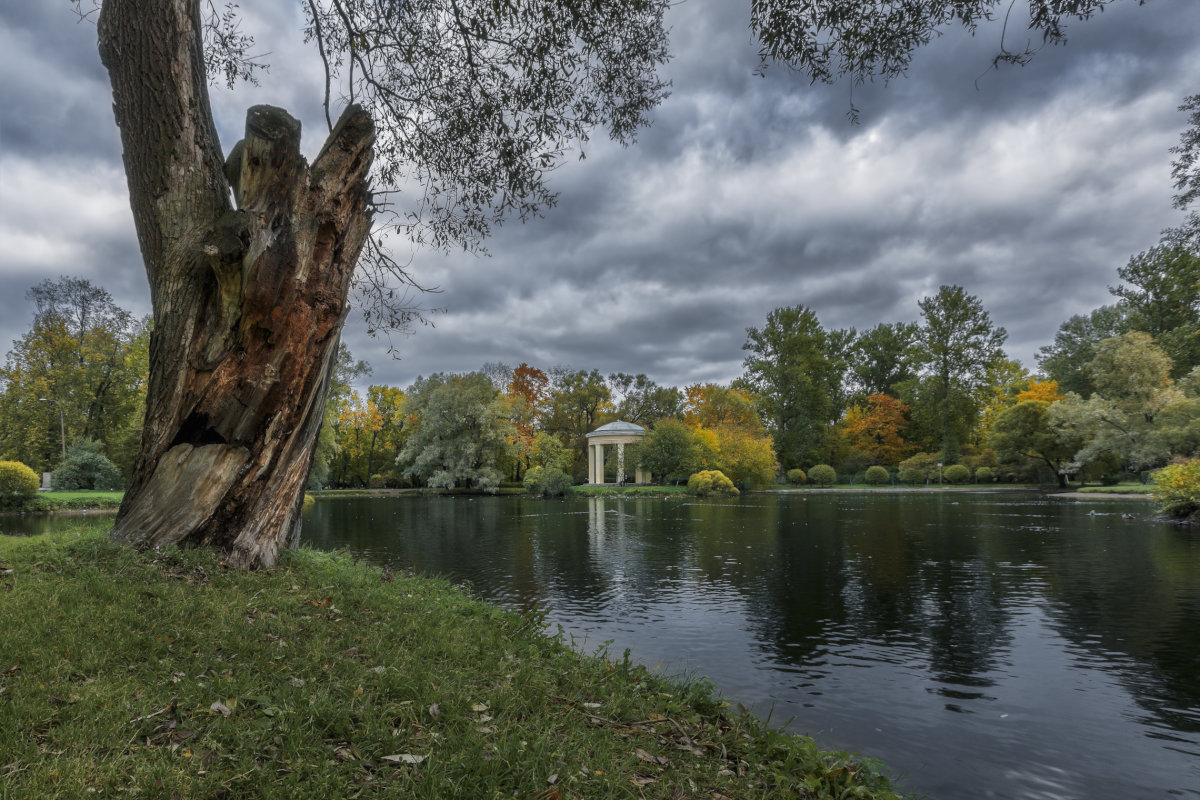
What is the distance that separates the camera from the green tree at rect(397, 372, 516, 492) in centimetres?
4719

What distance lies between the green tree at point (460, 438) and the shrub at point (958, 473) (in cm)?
3351

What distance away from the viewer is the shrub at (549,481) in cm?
4419

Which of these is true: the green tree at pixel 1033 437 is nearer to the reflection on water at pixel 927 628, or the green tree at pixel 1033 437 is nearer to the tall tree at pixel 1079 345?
the tall tree at pixel 1079 345

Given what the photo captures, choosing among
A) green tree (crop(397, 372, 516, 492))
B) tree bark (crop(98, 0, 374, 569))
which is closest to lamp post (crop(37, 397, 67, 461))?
green tree (crop(397, 372, 516, 492))

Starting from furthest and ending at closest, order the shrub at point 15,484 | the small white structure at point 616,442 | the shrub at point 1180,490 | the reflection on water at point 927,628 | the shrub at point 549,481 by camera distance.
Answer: the small white structure at point 616,442 < the shrub at point 549,481 < the shrub at point 15,484 < the shrub at point 1180,490 < the reflection on water at point 927,628

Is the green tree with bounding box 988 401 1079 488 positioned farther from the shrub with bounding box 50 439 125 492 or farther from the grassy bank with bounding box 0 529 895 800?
the shrub with bounding box 50 439 125 492

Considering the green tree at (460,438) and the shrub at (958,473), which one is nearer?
the green tree at (460,438)

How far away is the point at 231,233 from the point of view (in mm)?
5586

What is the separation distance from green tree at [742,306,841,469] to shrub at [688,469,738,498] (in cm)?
1457

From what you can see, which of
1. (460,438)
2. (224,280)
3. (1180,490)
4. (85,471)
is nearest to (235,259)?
(224,280)

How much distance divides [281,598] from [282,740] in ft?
8.44

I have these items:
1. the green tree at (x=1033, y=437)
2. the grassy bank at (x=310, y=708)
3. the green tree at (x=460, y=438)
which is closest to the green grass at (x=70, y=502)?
the green tree at (x=460, y=438)

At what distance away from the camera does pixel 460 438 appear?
1889 inches

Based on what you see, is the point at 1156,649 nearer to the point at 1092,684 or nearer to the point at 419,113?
the point at 1092,684
